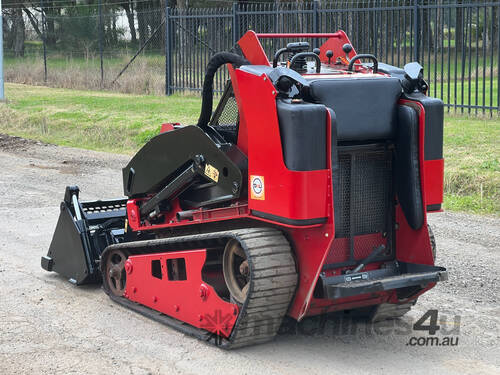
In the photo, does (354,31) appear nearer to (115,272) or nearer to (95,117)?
(95,117)

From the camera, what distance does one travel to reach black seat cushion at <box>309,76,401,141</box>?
202 inches

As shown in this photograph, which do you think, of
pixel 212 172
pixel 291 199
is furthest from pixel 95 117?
pixel 291 199

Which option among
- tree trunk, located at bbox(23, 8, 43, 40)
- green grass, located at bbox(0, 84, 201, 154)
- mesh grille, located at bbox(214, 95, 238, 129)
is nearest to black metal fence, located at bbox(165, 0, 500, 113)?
green grass, located at bbox(0, 84, 201, 154)

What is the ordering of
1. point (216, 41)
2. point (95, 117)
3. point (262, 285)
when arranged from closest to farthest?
point (262, 285) < point (95, 117) < point (216, 41)

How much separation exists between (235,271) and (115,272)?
149 centimetres

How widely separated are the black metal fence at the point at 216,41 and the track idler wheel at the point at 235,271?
30.9 feet

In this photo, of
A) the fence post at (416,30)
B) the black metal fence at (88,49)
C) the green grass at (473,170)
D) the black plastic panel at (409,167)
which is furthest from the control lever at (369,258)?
the black metal fence at (88,49)

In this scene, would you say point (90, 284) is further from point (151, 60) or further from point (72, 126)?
point (151, 60)

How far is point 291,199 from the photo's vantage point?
16.2 ft

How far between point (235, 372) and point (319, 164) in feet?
4.55

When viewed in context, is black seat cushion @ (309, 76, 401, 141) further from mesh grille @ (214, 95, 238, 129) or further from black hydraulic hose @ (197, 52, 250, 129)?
mesh grille @ (214, 95, 238, 129)

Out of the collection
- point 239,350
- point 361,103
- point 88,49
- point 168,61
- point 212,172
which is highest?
point 88,49

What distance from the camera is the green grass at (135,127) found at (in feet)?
33.6

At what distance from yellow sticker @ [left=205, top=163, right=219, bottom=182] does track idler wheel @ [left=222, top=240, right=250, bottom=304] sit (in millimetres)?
504
